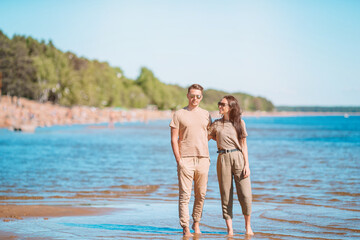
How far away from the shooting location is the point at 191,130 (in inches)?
257

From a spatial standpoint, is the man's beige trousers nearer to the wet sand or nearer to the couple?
the couple

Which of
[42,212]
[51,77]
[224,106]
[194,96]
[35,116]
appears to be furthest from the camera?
[51,77]

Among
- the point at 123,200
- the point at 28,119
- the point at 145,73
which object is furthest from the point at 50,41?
the point at 123,200

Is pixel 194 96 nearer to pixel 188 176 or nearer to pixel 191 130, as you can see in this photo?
pixel 191 130

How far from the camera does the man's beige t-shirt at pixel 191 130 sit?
6.52 m

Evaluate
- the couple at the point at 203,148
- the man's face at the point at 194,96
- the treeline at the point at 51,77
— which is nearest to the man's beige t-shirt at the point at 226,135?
the couple at the point at 203,148

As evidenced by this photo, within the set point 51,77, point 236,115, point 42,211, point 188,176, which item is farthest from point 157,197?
point 51,77

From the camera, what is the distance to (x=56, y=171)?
16625mm

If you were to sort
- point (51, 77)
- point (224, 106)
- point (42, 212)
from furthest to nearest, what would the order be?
point (51, 77) → point (42, 212) → point (224, 106)

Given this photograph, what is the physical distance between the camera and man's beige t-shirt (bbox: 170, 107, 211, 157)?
21.4ft

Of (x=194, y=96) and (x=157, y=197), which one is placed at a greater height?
(x=194, y=96)

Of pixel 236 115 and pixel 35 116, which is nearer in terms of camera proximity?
pixel 236 115

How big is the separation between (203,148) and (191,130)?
0.90 ft

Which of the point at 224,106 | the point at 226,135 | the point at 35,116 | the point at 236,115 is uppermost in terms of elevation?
the point at 224,106
